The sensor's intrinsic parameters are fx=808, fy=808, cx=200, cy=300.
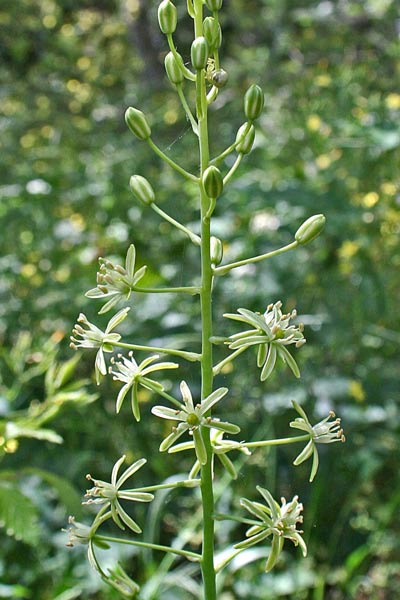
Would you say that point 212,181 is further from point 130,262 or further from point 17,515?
point 17,515

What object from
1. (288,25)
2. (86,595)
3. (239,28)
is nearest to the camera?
(86,595)

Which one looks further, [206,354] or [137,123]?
[137,123]

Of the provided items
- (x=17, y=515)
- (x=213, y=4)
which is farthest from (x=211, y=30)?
(x=17, y=515)

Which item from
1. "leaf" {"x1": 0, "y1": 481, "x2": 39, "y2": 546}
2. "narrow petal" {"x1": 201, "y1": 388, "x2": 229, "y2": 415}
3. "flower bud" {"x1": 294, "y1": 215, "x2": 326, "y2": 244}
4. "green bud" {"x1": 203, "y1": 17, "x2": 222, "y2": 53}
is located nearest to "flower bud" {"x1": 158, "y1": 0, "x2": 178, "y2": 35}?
"green bud" {"x1": 203, "y1": 17, "x2": 222, "y2": 53}

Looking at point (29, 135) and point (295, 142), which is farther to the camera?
point (29, 135)

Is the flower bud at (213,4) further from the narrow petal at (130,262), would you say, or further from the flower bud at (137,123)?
the narrow petal at (130,262)

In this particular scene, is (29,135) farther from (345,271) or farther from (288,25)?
(345,271)

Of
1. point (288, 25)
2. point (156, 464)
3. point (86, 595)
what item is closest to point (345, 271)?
point (156, 464)
